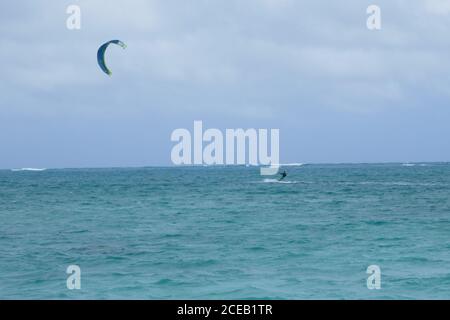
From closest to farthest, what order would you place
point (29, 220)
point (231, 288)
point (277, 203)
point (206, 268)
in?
point (231, 288) < point (206, 268) < point (29, 220) < point (277, 203)

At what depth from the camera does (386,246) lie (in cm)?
2462

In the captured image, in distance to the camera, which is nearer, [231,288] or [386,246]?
[231,288]

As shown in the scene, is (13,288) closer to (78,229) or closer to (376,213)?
(78,229)

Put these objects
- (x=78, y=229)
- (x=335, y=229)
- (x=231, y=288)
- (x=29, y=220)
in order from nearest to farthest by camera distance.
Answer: (x=231, y=288), (x=335, y=229), (x=78, y=229), (x=29, y=220)

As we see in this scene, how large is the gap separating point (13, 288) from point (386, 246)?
1498cm
